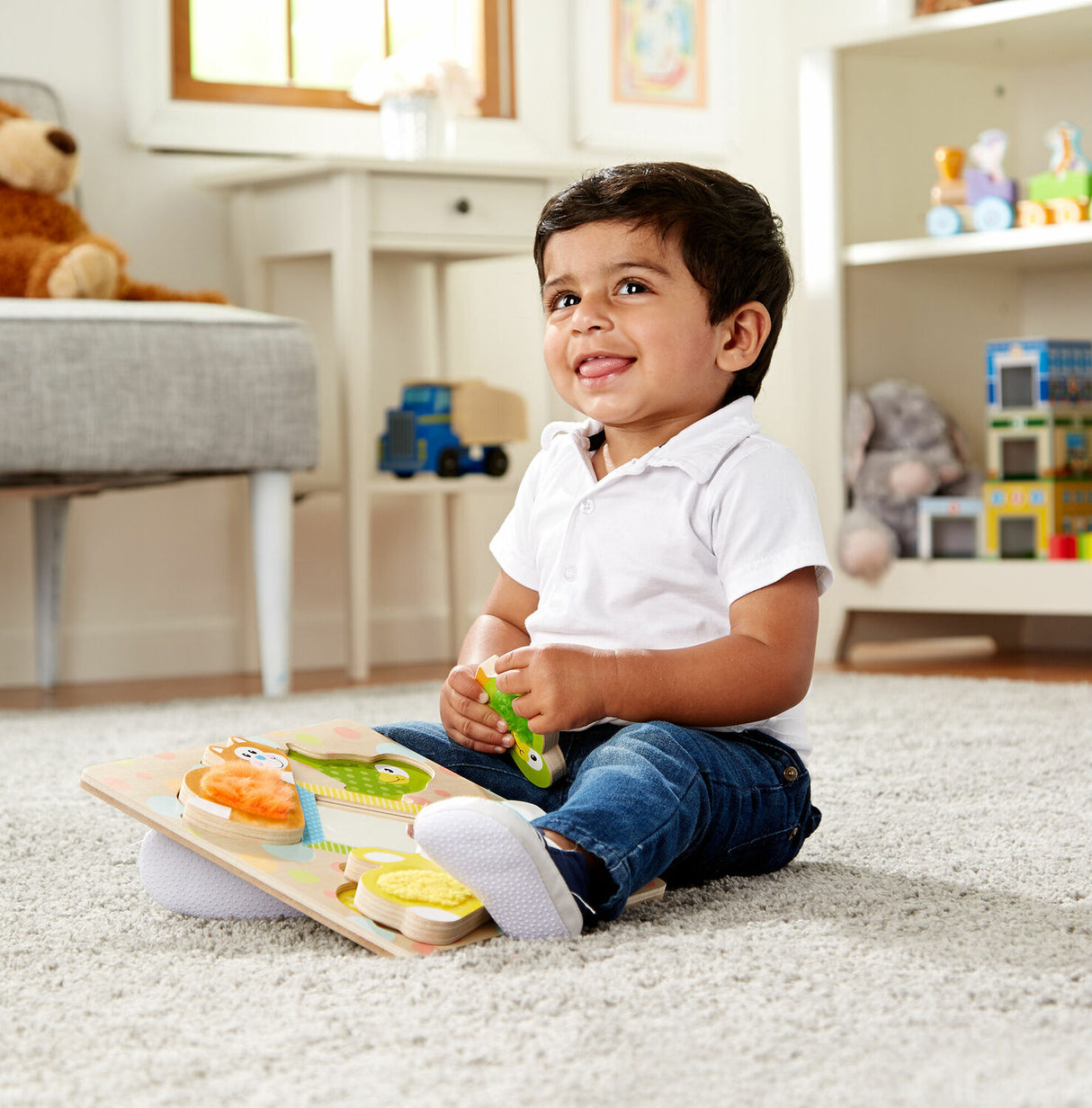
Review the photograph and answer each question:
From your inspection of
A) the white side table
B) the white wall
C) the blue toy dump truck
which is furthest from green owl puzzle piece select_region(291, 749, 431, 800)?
the white wall

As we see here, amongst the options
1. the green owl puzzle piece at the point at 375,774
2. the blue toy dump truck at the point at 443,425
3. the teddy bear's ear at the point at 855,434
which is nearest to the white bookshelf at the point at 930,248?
the teddy bear's ear at the point at 855,434

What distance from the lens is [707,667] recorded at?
2.47 feet

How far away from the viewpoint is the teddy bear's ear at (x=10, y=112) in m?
1.80

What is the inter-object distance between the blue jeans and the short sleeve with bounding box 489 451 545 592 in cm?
11

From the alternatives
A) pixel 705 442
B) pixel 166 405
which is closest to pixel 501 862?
pixel 705 442

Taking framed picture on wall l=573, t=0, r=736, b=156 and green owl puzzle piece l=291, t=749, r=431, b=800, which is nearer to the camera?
green owl puzzle piece l=291, t=749, r=431, b=800

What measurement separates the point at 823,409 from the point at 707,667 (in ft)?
4.35

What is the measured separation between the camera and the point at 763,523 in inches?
30.7

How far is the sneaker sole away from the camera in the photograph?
60 cm

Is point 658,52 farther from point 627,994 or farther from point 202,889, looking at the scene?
point 627,994

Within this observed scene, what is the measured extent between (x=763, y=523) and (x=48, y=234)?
4.27ft

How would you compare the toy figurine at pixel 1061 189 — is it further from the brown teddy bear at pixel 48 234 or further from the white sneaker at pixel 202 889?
the white sneaker at pixel 202 889

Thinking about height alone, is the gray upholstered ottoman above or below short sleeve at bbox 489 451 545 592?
above

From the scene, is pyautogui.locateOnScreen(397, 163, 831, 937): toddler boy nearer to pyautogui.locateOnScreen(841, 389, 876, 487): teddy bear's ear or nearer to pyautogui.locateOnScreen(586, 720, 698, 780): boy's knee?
pyautogui.locateOnScreen(586, 720, 698, 780): boy's knee
